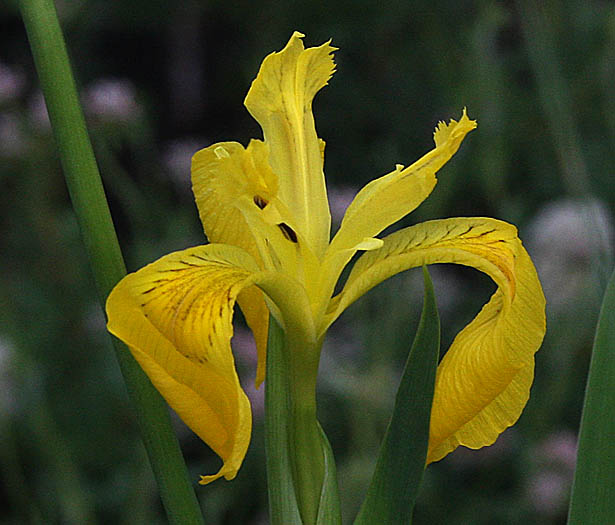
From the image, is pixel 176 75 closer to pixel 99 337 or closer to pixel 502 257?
pixel 99 337

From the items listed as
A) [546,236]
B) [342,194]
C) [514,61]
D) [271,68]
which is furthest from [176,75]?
[271,68]

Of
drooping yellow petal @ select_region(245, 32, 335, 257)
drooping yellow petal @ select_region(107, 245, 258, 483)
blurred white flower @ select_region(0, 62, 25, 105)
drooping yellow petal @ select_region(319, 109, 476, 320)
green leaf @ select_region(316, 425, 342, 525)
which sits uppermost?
blurred white flower @ select_region(0, 62, 25, 105)

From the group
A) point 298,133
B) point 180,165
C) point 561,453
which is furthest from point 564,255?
point 298,133

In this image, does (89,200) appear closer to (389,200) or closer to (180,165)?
(389,200)

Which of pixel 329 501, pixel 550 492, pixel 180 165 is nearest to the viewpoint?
pixel 329 501

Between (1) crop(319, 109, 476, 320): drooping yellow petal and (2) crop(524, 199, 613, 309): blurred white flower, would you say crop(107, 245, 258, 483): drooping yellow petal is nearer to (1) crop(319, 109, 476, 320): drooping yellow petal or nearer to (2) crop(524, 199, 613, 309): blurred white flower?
(1) crop(319, 109, 476, 320): drooping yellow petal

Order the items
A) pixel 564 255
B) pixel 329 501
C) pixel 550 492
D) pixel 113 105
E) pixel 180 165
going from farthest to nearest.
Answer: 1. pixel 180 165
2. pixel 113 105
3. pixel 564 255
4. pixel 550 492
5. pixel 329 501

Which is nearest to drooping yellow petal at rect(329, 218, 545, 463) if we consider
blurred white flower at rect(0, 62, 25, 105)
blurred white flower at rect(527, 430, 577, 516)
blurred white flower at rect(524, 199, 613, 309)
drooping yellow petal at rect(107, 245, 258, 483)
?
drooping yellow petal at rect(107, 245, 258, 483)
